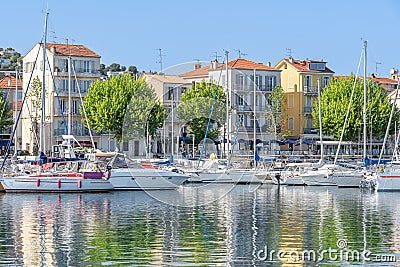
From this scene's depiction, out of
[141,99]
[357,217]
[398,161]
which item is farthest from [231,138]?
[357,217]

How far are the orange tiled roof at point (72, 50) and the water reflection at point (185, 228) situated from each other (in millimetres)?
45980

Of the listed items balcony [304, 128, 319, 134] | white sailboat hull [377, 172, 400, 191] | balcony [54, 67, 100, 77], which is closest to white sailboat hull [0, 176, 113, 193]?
white sailboat hull [377, 172, 400, 191]

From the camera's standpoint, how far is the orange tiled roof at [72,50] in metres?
100

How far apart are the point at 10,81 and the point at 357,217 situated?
246ft

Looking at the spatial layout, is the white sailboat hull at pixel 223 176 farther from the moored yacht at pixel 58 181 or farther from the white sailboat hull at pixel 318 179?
the moored yacht at pixel 58 181

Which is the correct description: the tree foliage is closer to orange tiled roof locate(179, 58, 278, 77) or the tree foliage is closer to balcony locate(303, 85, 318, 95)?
orange tiled roof locate(179, 58, 278, 77)

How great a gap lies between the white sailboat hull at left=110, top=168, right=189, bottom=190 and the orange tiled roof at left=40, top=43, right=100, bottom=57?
42.9m

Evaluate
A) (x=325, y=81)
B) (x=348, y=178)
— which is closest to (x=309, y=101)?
(x=325, y=81)

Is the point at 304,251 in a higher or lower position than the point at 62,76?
lower

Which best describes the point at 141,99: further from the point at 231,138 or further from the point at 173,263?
the point at 173,263

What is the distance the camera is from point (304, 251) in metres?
29.4

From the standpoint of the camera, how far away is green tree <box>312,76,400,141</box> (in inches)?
3649

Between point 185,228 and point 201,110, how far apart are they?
45.1 metres

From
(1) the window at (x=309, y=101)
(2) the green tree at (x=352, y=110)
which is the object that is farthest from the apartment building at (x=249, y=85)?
(2) the green tree at (x=352, y=110)
